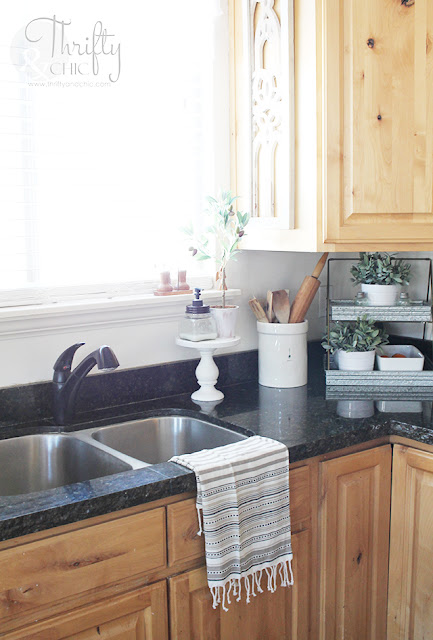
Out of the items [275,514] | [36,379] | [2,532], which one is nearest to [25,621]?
[2,532]

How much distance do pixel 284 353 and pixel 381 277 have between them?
0.40 m

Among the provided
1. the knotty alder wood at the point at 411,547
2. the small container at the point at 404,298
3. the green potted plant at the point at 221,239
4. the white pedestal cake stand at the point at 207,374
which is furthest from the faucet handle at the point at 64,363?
the small container at the point at 404,298

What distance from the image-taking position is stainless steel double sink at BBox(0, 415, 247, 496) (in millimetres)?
1729

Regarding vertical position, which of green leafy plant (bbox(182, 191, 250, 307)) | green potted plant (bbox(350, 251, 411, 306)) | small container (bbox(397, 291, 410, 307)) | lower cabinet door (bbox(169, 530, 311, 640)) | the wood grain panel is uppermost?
green leafy plant (bbox(182, 191, 250, 307))

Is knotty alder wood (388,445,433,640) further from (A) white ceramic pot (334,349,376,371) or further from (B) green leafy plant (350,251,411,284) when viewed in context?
(B) green leafy plant (350,251,411,284)

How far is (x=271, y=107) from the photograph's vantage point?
207cm

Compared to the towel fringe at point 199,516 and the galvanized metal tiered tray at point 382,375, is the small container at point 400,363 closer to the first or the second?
the galvanized metal tiered tray at point 382,375

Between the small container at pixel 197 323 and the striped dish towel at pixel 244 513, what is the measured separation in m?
0.47

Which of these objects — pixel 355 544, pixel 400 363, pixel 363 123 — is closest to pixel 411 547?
pixel 355 544

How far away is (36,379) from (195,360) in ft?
1.72

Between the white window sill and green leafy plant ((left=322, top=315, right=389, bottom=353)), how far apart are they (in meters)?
0.36

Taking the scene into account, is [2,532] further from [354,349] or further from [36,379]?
[354,349]

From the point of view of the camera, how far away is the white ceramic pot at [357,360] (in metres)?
2.18

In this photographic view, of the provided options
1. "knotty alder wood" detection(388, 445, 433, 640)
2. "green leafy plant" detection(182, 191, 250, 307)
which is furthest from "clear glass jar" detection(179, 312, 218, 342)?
"knotty alder wood" detection(388, 445, 433, 640)
